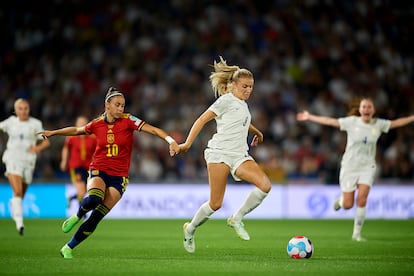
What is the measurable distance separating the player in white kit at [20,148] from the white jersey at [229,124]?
18.5 feet

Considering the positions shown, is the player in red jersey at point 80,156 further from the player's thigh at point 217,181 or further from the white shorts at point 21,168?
the player's thigh at point 217,181

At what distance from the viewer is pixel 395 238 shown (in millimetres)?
14938

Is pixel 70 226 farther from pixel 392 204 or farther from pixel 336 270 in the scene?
pixel 392 204

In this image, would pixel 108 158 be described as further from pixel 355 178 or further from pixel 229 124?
pixel 355 178

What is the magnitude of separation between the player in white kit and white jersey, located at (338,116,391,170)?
566cm

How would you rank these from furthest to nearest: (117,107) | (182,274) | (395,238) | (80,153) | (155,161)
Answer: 1. (155,161)
2. (80,153)
3. (395,238)
4. (117,107)
5. (182,274)

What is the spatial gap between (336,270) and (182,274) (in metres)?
1.79

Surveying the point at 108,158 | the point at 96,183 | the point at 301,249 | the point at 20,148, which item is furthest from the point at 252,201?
the point at 20,148

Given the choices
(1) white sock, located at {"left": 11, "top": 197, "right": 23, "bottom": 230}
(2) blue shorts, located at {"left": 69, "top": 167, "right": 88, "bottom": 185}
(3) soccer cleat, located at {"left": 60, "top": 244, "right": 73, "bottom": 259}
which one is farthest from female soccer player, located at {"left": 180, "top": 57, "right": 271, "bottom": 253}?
(2) blue shorts, located at {"left": 69, "top": 167, "right": 88, "bottom": 185}

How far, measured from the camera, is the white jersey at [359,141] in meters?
14.9

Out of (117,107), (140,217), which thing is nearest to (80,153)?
(140,217)

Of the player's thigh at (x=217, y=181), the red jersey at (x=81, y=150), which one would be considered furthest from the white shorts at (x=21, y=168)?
the player's thigh at (x=217, y=181)

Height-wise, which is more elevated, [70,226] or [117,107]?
[117,107]

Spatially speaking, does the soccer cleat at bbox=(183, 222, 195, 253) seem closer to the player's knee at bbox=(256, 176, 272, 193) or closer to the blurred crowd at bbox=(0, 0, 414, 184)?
the player's knee at bbox=(256, 176, 272, 193)
